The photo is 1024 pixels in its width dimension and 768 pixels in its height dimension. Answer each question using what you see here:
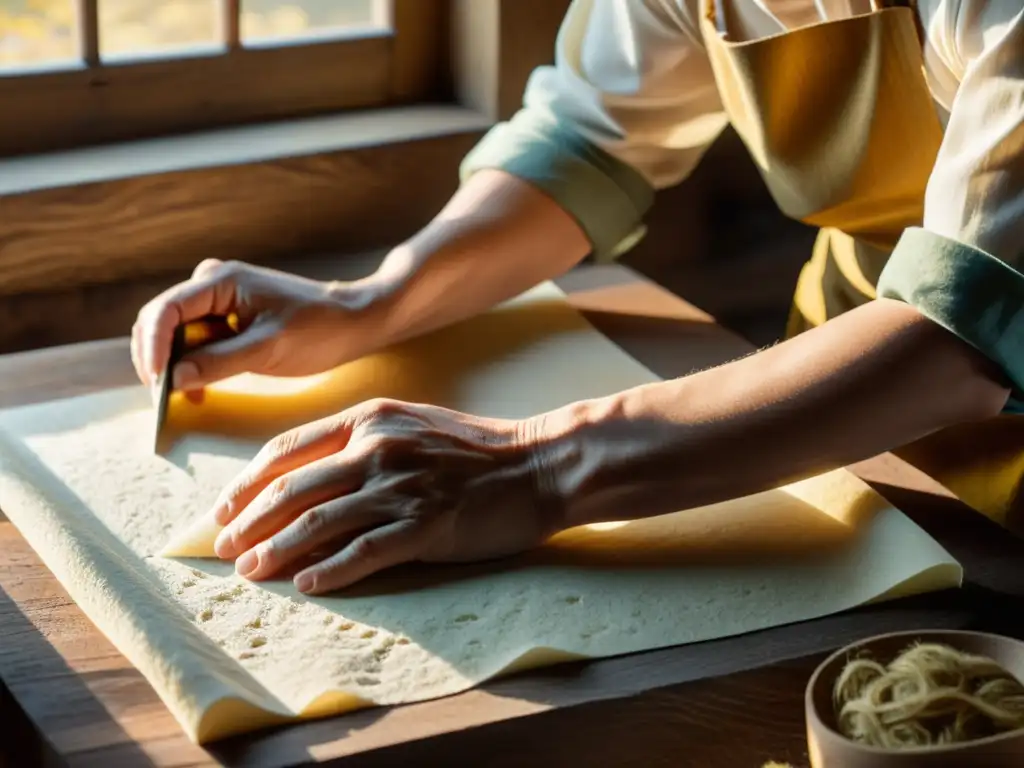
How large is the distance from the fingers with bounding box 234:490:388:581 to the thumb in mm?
274

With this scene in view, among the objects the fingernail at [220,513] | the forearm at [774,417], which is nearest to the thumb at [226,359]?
the fingernail at [220,513]

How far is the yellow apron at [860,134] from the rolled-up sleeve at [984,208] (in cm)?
11

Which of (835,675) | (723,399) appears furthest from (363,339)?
(835,675)

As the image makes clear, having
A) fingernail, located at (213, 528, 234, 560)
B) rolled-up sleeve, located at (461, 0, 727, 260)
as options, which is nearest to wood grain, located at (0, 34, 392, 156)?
rolled-up sleeve, located at (461, 0, 727, 260)

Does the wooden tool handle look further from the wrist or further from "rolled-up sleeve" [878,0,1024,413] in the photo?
"rolled-up sleeve" [878,0,1024,413]

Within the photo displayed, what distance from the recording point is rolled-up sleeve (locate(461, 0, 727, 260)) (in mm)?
1316

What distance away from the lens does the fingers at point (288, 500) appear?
1006 mm

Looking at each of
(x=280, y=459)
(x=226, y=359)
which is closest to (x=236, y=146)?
(x=226, y=359)

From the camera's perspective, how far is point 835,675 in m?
0.82

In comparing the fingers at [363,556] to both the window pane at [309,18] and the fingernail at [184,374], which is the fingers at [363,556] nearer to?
the fingernail at [184,374]

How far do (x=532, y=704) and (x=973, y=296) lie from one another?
0.38 m

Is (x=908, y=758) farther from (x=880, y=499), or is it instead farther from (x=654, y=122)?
(x=654, y=122)

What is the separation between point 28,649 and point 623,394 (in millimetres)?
431

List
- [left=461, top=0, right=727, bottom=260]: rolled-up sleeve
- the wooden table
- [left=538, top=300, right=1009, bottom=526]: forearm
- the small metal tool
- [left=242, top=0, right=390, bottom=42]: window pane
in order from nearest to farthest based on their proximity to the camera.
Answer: the wooden table, [left=538, top=300, right=1009, bottom=526]: forearm, the small metal tool, [left=461, top=0, right=727, bottom=260]: rolled-up sleeve, [left=242, top=0, right=390, bottom=42]: window pane
